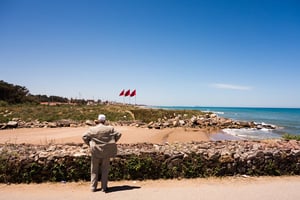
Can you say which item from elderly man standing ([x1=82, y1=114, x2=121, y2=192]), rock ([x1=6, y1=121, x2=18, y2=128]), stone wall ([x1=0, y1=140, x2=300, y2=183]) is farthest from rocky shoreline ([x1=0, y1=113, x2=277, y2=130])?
elderly man standing ([x1=82, y1=114, x2=121, y2=192])

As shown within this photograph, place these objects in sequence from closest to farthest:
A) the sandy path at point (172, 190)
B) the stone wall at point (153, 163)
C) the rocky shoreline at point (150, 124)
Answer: the sandy path at point (172, 190)
the stone wall at point (153, 163)
the rocky shoreline at point (150, 124)

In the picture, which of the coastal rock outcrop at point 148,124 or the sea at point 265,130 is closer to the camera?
the sea at point 265,130

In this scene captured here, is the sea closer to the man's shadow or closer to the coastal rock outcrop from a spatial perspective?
the coastal rock outcrop

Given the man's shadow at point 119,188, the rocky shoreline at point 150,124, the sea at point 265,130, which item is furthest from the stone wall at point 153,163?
the rocky shoreline at point 150,124

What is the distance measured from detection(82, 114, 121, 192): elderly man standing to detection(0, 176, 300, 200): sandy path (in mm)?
391

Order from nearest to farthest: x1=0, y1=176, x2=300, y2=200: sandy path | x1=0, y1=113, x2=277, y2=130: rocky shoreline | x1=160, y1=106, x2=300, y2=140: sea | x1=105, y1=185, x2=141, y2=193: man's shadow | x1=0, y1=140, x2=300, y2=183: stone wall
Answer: x1=0, y1=176, x2=300, y2=200: sandy path → x1=105, y1=185, x2=141, y2=193: man's shadow → x1=0, y1=140, x2=300, y2=183: stone wall → x1=160, y1=106, x2=300, y2=140: sea → x1=0, y1=113, x2=277, y2=130: rocky shoreline

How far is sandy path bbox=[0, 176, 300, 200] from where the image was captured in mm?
5274

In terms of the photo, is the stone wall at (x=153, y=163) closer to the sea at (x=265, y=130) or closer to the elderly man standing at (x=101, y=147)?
the elderly man standing at (x=101, y=147)

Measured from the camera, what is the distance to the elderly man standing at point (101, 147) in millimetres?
5387

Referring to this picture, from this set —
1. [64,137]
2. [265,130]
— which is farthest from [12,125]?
[265,130]

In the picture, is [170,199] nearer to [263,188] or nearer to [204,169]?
[204,169]

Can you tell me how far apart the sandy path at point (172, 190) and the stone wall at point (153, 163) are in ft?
1.00

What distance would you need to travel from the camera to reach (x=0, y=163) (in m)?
6.22

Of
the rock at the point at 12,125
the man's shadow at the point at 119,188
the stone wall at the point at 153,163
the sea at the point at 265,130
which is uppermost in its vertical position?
the stone wall at the point at 153,163
